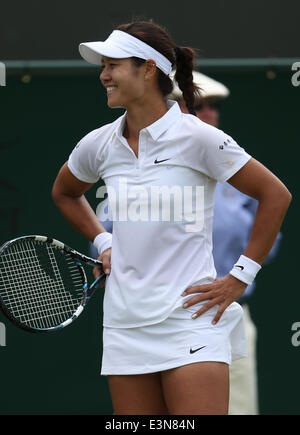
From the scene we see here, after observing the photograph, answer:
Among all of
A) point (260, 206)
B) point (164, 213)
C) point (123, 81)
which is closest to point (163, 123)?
point (123, 81)

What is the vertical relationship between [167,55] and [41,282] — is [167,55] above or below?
above

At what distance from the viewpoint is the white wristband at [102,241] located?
11.8ft

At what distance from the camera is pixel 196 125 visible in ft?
10.6

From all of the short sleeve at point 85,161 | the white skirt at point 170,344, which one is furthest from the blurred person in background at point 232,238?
the white skirt at point 170,344

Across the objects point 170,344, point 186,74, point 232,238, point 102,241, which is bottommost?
point 232,238

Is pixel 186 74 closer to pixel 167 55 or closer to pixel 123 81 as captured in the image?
pixel 167 55

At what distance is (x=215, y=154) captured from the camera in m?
3.18

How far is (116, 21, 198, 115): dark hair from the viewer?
131 inches

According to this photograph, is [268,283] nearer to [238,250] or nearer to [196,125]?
[238,250]

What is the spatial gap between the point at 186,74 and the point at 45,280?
2.86 ft

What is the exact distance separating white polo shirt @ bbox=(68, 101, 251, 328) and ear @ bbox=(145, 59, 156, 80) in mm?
140

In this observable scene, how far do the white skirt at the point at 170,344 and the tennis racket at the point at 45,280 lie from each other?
0.33m

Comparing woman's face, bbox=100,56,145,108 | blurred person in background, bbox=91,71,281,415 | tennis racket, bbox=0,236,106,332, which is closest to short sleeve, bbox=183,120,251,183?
woman's face, bbox=100,56,145,108

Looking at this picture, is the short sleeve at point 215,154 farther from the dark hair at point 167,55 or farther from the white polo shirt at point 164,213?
the dark hair at point 167,55
